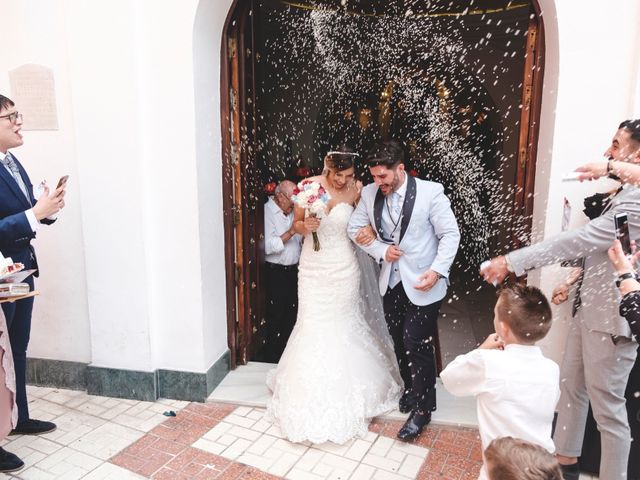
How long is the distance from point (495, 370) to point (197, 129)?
2.86m

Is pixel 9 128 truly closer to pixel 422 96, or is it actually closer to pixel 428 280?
pixel 428 280

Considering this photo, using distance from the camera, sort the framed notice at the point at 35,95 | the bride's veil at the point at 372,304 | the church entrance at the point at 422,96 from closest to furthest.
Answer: the framed notice at the point at 35,95 < the bride's veil at the point at 372,304 < the church entrance at the point at 422,96

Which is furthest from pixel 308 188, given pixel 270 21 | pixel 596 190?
pixel 270 21

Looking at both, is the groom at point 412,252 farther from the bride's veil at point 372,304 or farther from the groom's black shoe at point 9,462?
the groom's black shoe at point 9,462

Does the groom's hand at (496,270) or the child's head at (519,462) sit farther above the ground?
the groom's hand at (496,270)

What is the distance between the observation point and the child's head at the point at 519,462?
1651mm

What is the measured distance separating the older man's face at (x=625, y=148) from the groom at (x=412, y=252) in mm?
1134

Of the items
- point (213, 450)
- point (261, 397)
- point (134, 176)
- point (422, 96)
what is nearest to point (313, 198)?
point (134, 176)

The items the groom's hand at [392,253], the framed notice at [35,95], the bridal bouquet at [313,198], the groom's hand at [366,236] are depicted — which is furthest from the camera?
the framed notice at [35,95]

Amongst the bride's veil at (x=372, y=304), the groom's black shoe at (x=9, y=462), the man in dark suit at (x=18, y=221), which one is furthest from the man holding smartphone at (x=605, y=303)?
the groom's black shoe at (x=9, y=462)

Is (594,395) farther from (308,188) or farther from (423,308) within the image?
(308,188)

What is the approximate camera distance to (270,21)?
7.18 m

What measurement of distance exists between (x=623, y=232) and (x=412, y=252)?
1.43 meters

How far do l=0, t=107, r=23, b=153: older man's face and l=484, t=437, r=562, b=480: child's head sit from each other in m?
3.51
